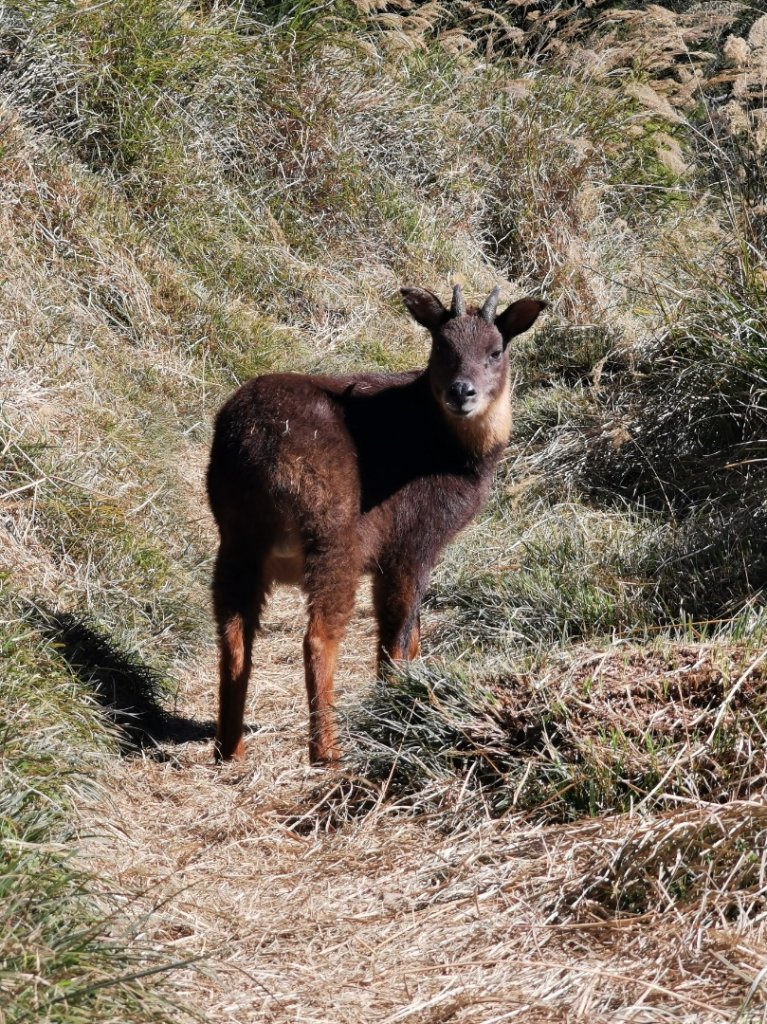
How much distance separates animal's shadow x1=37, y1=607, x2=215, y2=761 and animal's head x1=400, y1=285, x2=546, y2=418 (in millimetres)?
1931

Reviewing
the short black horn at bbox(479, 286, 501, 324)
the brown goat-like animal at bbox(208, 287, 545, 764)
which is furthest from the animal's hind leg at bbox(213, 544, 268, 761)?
the short black horn at bbox(479, 286, 501, 324)

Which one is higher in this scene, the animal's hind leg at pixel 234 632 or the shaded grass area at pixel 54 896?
the shaded grass area at pixel 54 896

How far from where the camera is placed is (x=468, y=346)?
6336 mm

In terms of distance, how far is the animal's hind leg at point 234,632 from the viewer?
5555 millimetres

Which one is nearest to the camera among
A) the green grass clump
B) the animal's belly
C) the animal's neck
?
the green grass clump

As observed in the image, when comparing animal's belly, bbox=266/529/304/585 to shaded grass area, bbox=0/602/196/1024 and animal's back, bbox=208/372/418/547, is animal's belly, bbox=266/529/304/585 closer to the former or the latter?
animal's back, bbox=208/372/418/547

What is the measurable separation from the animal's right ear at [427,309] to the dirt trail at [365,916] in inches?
97.8

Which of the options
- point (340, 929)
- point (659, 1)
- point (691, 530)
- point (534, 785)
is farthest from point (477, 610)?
point (659, 1)

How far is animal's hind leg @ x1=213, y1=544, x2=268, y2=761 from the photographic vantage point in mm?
5555

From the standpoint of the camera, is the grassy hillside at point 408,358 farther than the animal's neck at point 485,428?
No

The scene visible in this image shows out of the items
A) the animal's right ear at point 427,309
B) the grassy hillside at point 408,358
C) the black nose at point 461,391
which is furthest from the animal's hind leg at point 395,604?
the animal's right ear at point 427,309

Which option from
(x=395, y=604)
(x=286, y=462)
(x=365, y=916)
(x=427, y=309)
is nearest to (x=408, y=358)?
(x=427, y=309)

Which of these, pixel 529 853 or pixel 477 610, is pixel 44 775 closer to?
pixel 529 853

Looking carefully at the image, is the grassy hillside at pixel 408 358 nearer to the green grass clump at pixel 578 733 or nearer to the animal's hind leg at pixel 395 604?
the green grass clump at pixel 578 733
